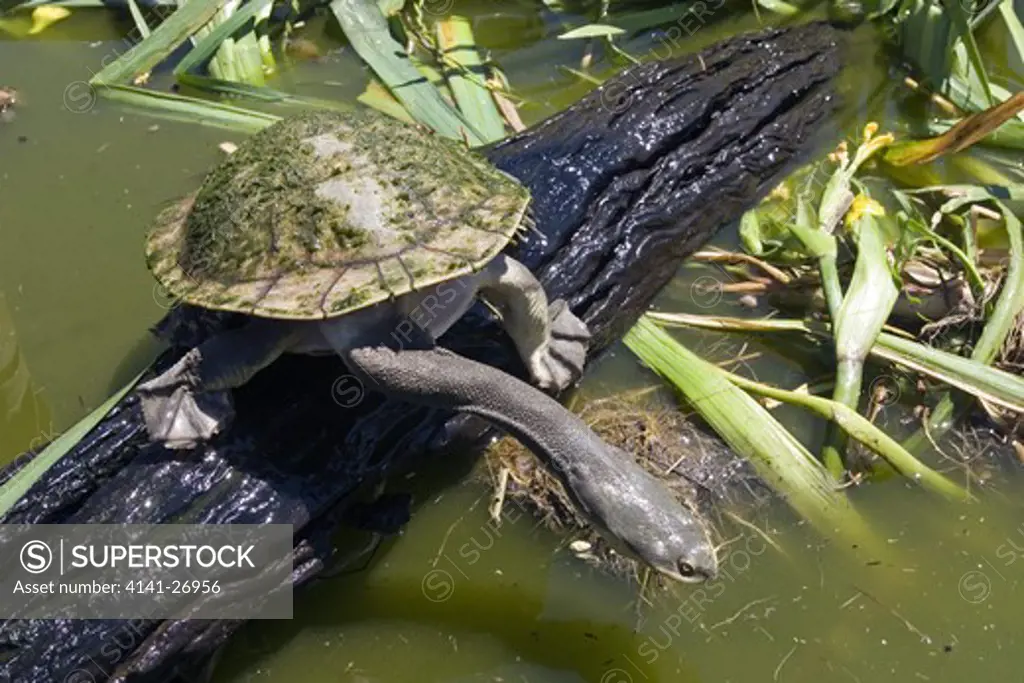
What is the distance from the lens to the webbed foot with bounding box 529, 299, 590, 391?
315 cm

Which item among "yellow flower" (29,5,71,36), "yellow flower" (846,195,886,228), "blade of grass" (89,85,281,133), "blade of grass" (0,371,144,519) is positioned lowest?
"yellow flower" (846,195,886,228)

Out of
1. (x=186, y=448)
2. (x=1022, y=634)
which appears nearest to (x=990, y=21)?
(x=1022, y=634)

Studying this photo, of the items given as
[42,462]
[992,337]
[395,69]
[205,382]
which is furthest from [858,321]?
[42,462]

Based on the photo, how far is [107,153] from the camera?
4414 mm

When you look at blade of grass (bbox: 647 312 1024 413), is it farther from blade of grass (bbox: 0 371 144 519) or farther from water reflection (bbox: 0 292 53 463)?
water reflection (bbox: 0 292 53 463)

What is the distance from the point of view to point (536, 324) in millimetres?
3012

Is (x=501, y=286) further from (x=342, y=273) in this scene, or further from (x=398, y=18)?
(x=398, y=18)

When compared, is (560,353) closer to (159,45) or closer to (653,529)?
(653,529)

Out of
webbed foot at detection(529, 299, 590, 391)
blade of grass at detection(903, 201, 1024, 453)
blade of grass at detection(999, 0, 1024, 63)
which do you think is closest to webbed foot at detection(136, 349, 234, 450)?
webbed foot at detection(529, 299, 590, 391)

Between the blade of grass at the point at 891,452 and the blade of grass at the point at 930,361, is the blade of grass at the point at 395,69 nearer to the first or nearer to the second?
the blade of grass at the point at 930,361

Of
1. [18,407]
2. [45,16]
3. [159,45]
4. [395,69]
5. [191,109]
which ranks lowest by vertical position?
[18,407]

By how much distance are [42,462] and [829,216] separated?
2.69m

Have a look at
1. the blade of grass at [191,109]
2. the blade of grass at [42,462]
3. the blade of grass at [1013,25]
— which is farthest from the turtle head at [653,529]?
the blade of grass at [1013,25]

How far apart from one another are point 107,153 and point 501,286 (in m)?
2.34
